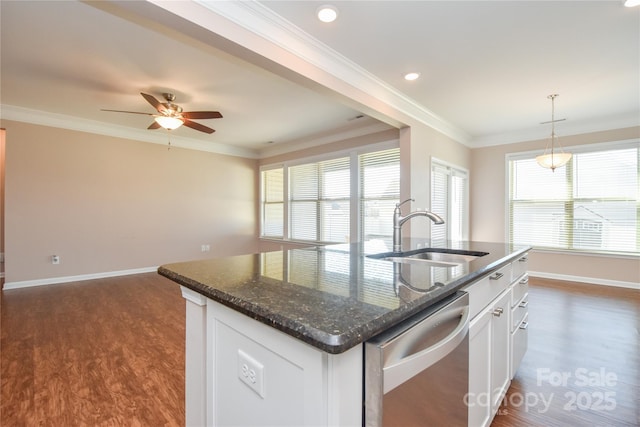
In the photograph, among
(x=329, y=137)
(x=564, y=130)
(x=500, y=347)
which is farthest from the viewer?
(x=329, y=137)

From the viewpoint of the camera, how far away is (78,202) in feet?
15.2

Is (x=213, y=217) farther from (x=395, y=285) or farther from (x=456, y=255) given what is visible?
(x=395, y=285)

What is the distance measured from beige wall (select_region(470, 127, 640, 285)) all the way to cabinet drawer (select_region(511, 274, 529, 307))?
3782 millimetres

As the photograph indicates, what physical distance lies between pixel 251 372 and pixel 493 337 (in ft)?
3.97

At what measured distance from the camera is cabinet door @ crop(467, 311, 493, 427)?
1156mm

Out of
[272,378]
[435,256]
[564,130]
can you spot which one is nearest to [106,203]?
[435,256]

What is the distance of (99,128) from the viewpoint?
4.79 m

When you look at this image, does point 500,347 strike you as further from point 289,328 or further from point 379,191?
point 379,191

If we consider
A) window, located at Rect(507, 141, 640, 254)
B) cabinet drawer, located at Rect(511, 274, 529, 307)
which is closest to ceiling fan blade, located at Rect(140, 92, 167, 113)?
cabinet drawer, located at Rect(511, 274, 529, 307)

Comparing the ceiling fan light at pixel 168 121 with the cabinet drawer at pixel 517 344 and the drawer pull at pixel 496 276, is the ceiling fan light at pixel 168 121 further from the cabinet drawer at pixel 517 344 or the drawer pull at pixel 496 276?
the cabinet drawer at pixel 517 344

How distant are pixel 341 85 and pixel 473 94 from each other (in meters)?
1.89

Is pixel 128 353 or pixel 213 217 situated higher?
pixel 213 217

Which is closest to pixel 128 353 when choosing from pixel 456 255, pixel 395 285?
pixel 395 285

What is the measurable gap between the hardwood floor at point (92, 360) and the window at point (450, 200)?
371cm
